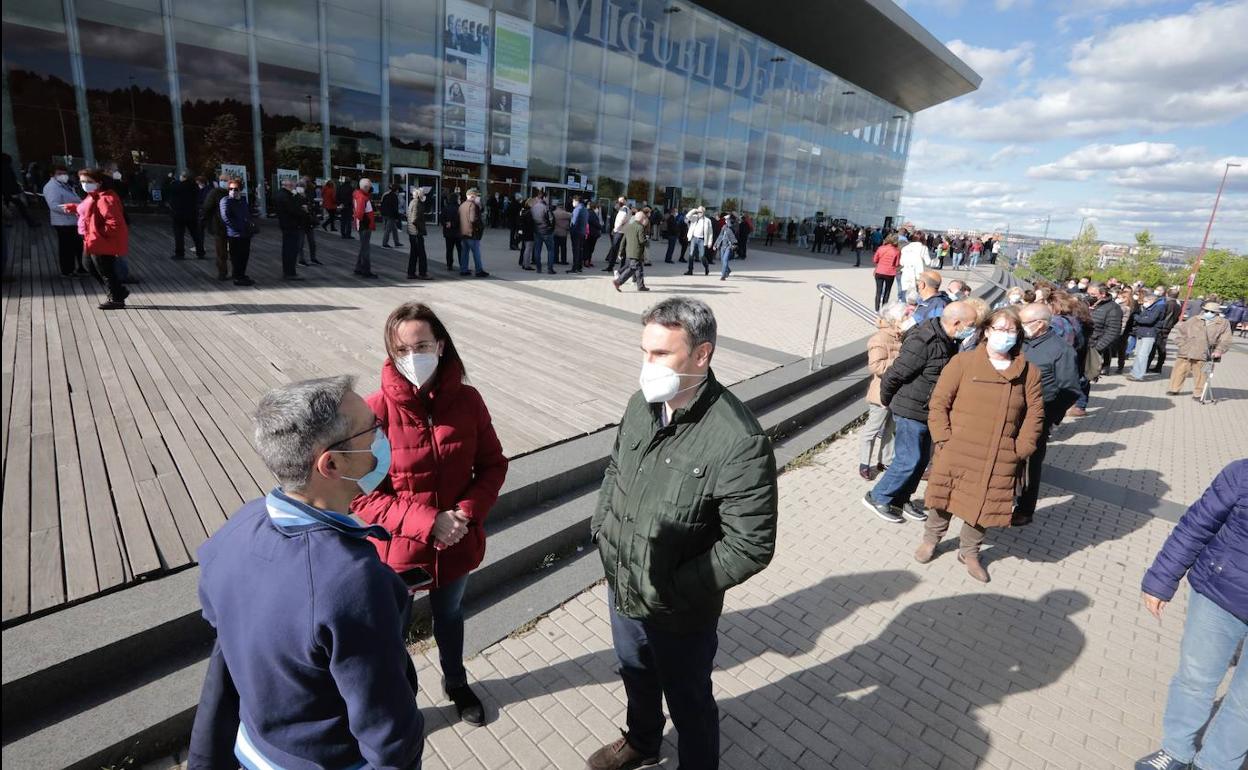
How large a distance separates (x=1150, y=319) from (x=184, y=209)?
56.9 feet

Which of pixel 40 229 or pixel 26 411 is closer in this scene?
pixel 26 411

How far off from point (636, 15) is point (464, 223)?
20.9 meters

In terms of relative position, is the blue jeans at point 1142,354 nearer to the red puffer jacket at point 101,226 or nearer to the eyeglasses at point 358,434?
the eyeglasses at point 358,434

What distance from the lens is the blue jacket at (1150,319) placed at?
12.2 meters

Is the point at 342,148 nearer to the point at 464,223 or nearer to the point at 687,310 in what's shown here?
the point at 464,223

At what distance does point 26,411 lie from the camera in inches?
187

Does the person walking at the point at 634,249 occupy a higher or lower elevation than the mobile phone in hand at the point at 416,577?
higher

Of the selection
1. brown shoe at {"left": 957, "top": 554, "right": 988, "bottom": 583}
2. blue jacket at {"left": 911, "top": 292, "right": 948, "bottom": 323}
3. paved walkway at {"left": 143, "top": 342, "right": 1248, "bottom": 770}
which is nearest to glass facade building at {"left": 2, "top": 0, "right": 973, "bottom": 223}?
blue jacket at {"left": 911, "top": 292, "right": 948, "bottom": 323}

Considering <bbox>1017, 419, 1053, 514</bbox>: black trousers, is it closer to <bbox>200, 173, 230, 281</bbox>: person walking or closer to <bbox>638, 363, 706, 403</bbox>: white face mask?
<bbox>638, 363, 706, 403</bbox>: white face mask

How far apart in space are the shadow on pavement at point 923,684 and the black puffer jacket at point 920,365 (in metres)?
1.44

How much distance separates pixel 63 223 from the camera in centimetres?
923

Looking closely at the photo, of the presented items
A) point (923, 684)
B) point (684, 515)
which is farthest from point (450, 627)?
point (923, 684)

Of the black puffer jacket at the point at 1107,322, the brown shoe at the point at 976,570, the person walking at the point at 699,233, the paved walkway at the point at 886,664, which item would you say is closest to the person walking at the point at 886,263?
the black puffer jacket at the point at 1107,322

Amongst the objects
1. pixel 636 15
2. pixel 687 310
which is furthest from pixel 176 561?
pixel 636 15
